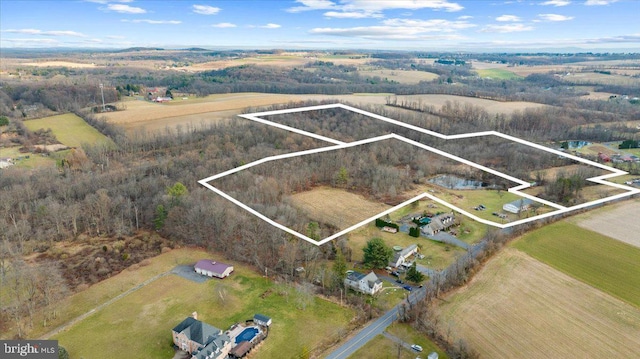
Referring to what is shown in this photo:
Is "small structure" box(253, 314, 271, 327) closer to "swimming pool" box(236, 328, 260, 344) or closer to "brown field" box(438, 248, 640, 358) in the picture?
"swimming pool" box(236, 328, 260, 344)

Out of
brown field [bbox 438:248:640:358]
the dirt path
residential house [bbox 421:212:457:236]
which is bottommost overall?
the dirt path

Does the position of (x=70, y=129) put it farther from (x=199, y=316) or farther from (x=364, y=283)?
(x=364, y=283)

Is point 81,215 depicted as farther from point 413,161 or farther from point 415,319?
point 413,161

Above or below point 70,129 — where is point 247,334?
below

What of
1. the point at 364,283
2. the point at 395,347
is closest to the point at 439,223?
the point at 364,283

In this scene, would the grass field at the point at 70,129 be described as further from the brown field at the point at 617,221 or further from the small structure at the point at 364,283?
the brown field at the point at 617,221

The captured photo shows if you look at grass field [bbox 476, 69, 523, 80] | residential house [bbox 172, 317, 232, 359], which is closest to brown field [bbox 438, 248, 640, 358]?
residential house [bbox 172, 317, 232, 359]

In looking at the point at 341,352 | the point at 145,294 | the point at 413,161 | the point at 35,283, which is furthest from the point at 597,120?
the point at 35,283
